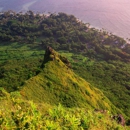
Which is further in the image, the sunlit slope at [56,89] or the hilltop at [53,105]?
the sunlit slope at [56,89]

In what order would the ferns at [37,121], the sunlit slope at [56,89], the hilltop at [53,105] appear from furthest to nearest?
the sunlit slope at [56,89] → the hilltop at [53,105] → the ferns at [37,121]

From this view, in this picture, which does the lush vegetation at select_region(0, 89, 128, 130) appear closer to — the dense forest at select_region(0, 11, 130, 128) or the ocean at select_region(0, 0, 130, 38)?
the dense forest at select_region(0, 11, 130, 128)

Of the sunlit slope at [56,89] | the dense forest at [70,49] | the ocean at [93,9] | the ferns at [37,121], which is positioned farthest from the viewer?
the ocean at [93,9]

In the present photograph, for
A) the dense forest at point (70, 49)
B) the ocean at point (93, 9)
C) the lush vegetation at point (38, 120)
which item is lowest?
the dense forest at point (70, 49)

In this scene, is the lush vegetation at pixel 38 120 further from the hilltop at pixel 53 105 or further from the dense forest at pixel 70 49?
the dense forest at pixel 70 49

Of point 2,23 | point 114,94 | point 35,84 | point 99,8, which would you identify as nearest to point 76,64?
point 114,94

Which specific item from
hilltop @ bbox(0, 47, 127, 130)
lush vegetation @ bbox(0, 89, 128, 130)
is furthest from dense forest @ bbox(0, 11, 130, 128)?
lush vegetation @ bbox(0, 89, 128, 130)

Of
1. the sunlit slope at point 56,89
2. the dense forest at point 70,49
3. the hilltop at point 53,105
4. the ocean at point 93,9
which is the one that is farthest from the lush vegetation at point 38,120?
the ocean at point 93,9
